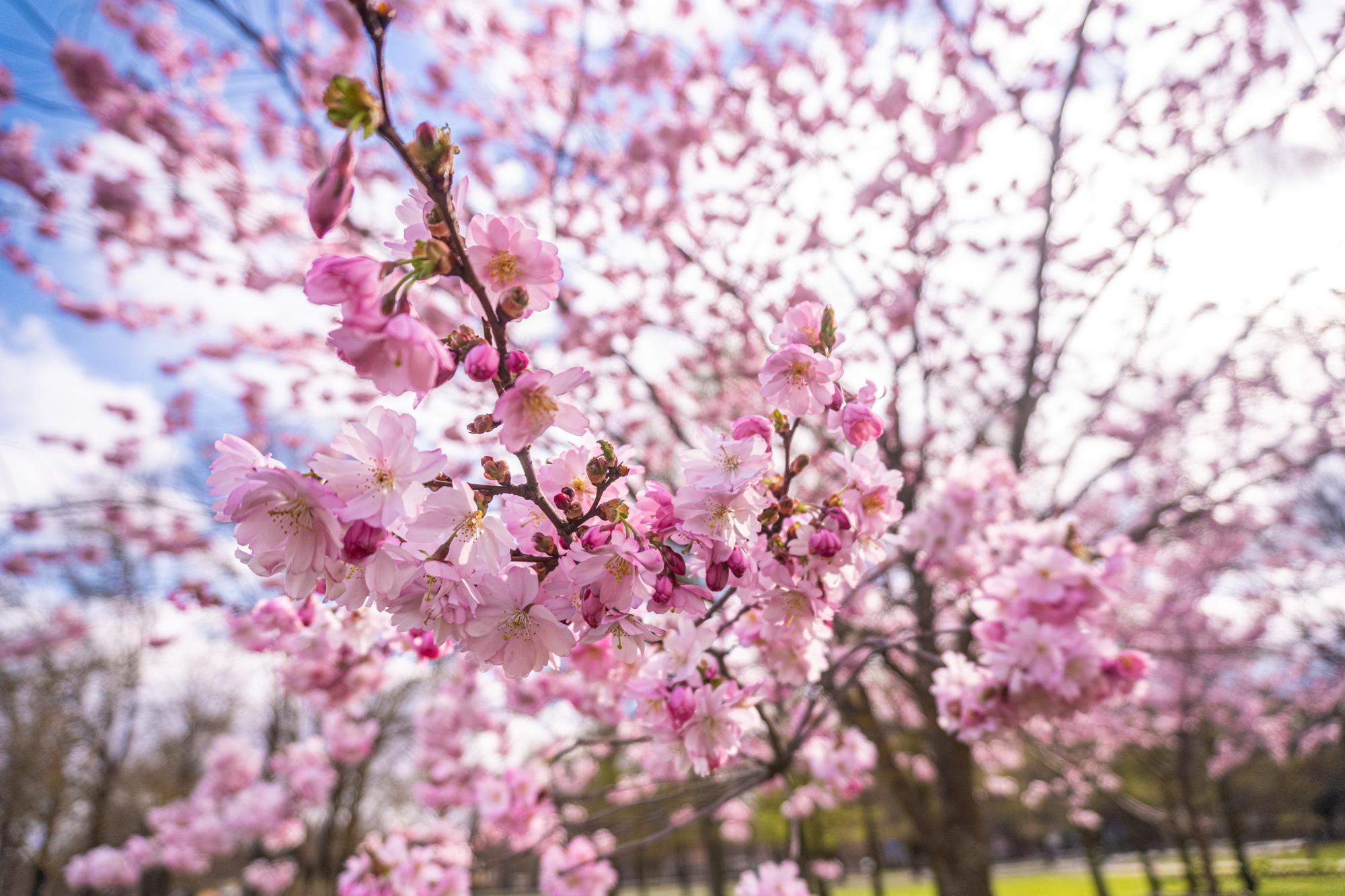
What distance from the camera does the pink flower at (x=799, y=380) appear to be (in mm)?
1459

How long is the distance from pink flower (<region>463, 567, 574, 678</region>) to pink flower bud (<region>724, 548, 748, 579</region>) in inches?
13.2

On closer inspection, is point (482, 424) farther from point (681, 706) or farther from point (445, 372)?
point (681, 706)

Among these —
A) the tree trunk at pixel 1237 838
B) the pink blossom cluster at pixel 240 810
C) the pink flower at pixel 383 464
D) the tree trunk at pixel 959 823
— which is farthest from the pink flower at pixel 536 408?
the tree trunk at pixel 1237 838

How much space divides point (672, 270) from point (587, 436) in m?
5.05

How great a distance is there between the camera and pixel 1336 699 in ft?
52.1

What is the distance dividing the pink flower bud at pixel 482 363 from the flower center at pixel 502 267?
18 cm

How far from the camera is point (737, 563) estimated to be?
1.31 metres

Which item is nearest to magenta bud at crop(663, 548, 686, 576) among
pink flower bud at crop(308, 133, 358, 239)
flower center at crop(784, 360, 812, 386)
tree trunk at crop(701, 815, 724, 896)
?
flower center at crop(784, 360, 812, 386)

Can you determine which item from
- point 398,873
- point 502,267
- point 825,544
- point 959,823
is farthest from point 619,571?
point 959,823

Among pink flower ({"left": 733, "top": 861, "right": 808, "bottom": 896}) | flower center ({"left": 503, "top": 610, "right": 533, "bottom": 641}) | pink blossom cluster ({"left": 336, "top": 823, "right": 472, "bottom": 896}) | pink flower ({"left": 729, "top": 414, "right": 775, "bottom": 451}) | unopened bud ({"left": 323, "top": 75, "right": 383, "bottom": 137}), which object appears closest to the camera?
unopened bud ({"left": 323, "top": 75, "right": 383, "bottom": 137})

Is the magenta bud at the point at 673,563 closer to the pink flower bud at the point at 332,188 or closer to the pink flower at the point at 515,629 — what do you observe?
the pink flower at the point at 515,629

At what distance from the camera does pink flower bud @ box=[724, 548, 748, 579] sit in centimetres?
131

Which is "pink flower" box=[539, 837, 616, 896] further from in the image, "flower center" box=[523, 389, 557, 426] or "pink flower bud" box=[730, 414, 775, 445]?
"flower center" box=[523, 389, 557, 426]

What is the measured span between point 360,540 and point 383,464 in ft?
0.50
